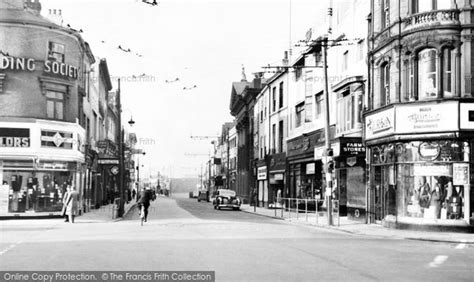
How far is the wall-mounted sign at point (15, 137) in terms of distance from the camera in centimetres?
3133

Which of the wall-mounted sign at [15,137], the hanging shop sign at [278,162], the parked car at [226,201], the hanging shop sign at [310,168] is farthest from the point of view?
the hanging shop sign at [278,162]

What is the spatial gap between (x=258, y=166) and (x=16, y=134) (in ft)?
110

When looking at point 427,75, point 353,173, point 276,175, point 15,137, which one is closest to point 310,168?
point 353,173

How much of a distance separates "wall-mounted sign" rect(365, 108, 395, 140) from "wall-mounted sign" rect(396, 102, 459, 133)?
464 mm

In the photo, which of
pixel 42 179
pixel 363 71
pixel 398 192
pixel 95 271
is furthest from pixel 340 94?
pixel 95 271

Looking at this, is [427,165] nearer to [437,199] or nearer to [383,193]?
[437,199]

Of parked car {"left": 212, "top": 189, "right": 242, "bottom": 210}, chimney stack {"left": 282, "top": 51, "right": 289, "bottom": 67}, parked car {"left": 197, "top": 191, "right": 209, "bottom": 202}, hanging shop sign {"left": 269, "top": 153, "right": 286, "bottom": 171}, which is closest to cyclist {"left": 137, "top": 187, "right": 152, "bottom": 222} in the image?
parked car {"left": 212, "top": 189, "right": 242, "bottom": 210}

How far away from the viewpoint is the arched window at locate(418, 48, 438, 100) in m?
25.7

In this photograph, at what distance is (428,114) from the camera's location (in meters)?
25.5

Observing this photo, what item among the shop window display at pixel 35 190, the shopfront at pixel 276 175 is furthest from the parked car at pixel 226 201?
the shop window display at pixel 35 190

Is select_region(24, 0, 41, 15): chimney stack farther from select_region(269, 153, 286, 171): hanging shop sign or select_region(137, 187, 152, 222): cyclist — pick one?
select_region(269, 153, 286, 171): hanging shop sign

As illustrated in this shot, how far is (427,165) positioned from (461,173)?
1.41 metres

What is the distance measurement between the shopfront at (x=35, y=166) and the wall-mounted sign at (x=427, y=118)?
17643 millimetres

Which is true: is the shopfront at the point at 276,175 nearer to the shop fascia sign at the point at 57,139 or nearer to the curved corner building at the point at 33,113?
the shop fascia sign at the point at 57,139
